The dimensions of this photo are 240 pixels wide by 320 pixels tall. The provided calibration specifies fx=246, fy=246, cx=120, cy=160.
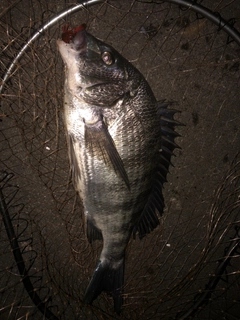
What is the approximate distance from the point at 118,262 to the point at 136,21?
2023 mm

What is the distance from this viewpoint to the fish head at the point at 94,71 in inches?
58.4

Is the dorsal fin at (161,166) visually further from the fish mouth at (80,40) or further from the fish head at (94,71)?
the fish mouth at (80,40)

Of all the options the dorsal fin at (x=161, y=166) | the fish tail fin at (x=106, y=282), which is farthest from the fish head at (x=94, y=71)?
the fish tail fin at (x=106, y=282)

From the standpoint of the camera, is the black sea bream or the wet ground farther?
the wet ground

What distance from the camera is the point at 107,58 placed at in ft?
5.12

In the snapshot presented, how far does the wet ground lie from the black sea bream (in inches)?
17.9

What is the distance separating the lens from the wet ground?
2062mm

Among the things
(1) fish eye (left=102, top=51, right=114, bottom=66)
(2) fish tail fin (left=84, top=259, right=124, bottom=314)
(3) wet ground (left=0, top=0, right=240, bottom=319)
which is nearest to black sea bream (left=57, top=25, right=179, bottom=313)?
(1) fish eye (left=102, top=51, right=114, bottom=66)

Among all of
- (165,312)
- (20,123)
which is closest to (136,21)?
(20,123)

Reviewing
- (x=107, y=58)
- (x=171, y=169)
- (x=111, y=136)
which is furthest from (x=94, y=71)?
(x=171, y=169)

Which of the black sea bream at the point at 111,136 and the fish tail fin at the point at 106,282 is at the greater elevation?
the black sea bream at the point at 111,136

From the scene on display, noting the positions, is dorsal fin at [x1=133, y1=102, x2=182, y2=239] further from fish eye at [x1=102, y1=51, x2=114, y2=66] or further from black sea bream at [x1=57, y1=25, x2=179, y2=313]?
fish eye at [x1=102, y1=51, x2=114, y2=66]

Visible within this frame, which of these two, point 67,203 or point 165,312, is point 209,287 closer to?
point 165,312

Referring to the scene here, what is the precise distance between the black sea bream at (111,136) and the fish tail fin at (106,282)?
14 cm
